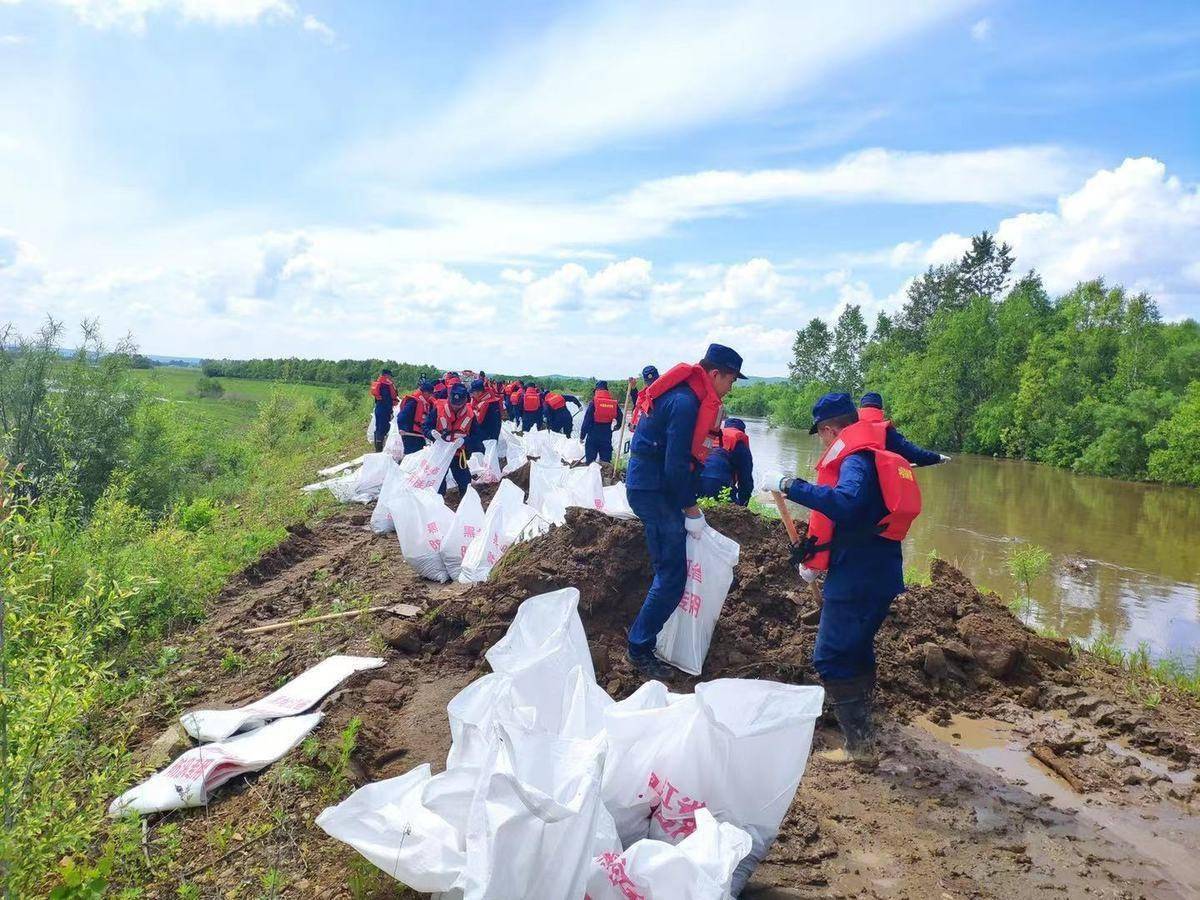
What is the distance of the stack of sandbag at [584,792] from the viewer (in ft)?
5.24

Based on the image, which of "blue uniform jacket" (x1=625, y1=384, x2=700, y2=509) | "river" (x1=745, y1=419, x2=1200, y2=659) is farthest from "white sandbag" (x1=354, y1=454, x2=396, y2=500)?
"blue uniform jacket" (x1=625, y1=384, x2=700, y2=509)

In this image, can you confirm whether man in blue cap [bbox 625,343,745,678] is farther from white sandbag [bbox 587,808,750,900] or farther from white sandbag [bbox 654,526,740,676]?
white sandbag [bbox 587,808,750,900]

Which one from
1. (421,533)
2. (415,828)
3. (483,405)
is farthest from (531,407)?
(415,828)

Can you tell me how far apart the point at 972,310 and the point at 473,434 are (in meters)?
30.8

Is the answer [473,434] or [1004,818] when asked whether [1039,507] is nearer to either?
[473,434]

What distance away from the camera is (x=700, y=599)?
3.76 meters

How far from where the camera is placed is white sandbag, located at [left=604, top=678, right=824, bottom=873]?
209 centimetres

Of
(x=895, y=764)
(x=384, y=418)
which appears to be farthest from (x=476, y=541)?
(x=384, y=418)

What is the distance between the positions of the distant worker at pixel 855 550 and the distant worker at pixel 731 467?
310cm

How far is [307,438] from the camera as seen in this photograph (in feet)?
60.8

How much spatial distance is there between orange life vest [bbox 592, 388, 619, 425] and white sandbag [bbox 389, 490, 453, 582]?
17.8ft

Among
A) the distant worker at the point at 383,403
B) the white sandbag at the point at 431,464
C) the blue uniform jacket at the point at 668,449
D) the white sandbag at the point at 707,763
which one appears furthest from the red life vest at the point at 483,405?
the white sandbag at the point at 707,763

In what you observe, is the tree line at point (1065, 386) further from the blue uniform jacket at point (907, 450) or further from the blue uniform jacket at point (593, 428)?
the blue uniform jacket at point (907, 450)

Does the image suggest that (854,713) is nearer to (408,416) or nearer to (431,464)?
(431,464)
